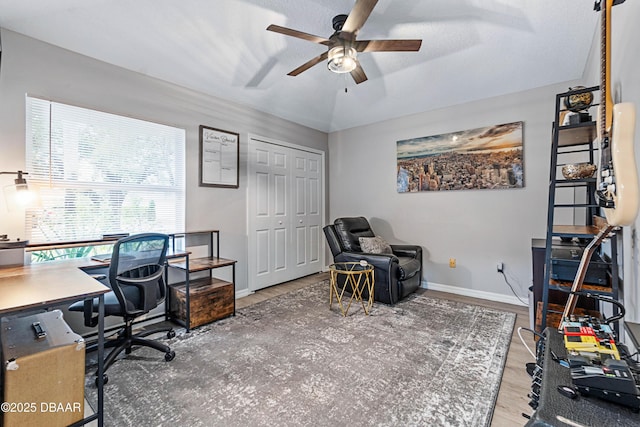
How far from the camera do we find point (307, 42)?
2.62m

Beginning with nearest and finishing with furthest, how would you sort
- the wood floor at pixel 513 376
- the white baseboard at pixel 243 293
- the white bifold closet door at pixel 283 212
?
1. the wood floor at pixel 513 376
2. the white baseboard at pixel 243 293
3. the white bifold closet door at pixel 283 212

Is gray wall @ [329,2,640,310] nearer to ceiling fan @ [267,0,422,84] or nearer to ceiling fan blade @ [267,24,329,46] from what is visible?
ceiling fan @ [267,0,422,84]

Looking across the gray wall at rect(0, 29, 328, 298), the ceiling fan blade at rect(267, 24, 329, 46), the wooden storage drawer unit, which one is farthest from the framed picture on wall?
the ceiling fan blade at rect(267, 24, 329, 46)

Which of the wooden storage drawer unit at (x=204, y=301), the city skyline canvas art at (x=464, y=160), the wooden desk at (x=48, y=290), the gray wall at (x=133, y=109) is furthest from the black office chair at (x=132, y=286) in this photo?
the city skyline canvas art at (x=464, y=160)

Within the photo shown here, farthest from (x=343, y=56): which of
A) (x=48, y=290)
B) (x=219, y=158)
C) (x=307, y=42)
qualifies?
(x=48, y=290)

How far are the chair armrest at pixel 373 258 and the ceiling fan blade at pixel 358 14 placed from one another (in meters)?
2.27

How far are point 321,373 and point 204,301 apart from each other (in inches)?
55.8

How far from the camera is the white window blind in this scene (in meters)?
2.30

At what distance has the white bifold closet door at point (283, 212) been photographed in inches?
155

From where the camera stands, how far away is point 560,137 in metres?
2.22

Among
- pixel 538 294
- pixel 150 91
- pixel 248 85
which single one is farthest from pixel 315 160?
pixel 538 294

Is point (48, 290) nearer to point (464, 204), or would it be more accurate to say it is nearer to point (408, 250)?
point (408, 250)

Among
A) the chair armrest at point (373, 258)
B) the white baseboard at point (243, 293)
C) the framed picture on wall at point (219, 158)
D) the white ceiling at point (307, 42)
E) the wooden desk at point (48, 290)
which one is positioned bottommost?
the white baseboard at point (243, 293)

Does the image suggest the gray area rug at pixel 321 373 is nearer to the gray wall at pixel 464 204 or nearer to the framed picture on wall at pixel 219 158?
the gray wall at pixel 464 204
